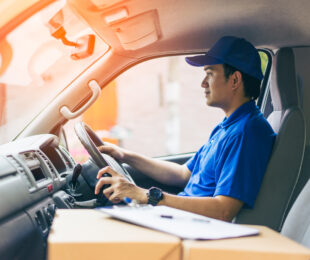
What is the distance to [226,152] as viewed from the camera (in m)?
2.05

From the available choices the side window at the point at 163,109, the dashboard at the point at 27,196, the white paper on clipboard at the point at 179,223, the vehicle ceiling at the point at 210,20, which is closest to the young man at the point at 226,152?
the vehicle ceiling at the point at 210,20

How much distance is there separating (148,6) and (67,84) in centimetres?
74

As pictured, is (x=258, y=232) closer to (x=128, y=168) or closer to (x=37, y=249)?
(x=37, y=249)

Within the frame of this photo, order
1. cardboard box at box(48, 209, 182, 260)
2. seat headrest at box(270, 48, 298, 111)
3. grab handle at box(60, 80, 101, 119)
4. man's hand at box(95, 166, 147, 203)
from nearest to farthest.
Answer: cardboard box at box(48, 209, 182, 260) → man's hand at box(95, 166, 147, 203) → seat headrest at box(270, 48, 298, 111) → grab handle at box(60, 80, 101, 119)

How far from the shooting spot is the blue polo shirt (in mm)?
1920

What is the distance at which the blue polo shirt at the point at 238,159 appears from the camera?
1.92m

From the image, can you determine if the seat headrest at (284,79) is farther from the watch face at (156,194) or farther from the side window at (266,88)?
the watch face at (156,194)

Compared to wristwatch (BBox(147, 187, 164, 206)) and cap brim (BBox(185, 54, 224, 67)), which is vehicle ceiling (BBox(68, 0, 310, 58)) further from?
wristwatch (BBox(147, 187, 164, 206))

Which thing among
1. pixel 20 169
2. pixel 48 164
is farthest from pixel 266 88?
pixel 20 169

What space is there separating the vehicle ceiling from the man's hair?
28cm

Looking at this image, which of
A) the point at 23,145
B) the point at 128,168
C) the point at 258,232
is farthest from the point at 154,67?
the point at 258,232

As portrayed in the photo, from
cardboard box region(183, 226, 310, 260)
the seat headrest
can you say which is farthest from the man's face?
cardboard box region(183, 226, 310, 260)

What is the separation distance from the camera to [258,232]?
1139 millimetres

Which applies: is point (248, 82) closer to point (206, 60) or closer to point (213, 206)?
point (206, 60)
